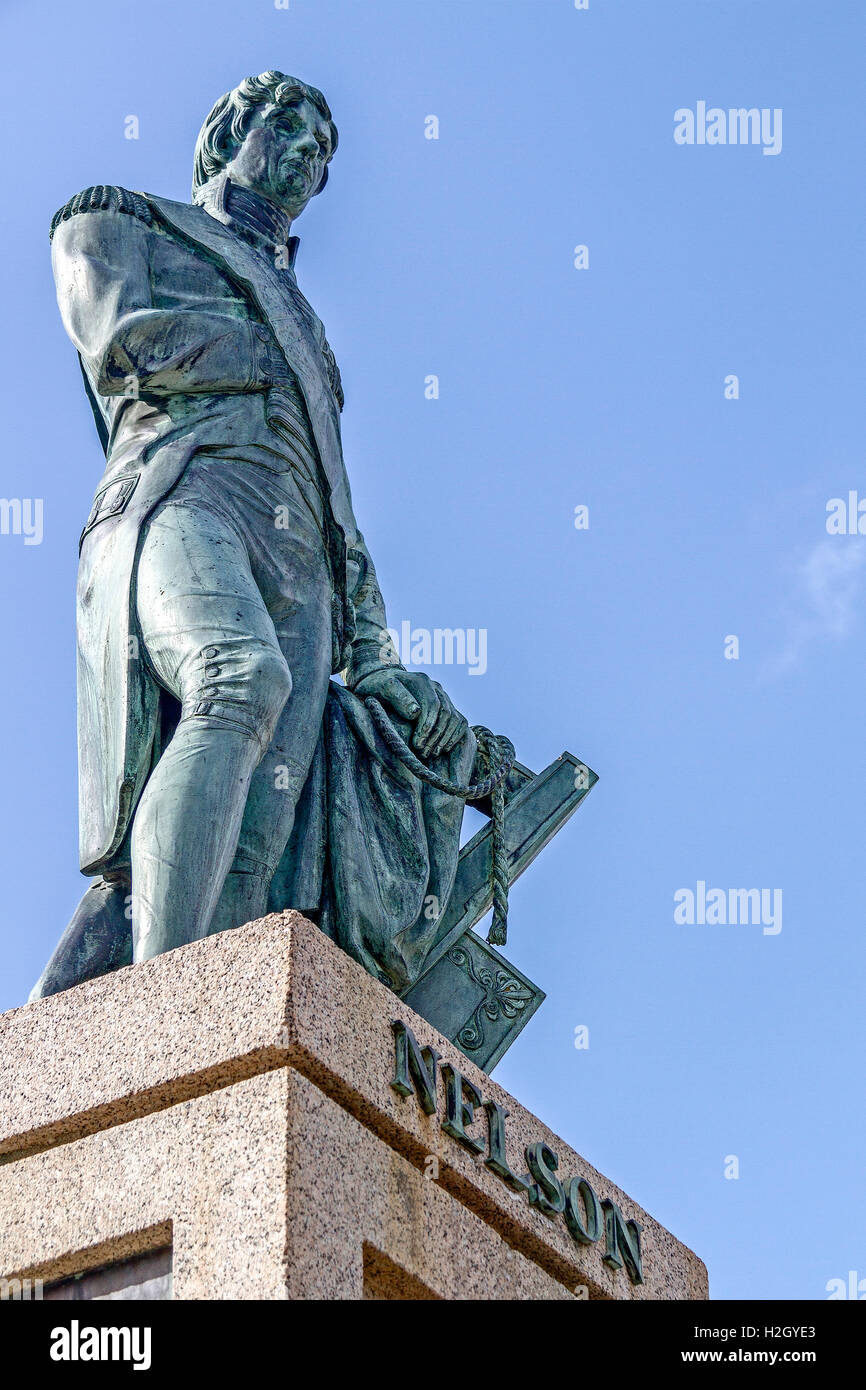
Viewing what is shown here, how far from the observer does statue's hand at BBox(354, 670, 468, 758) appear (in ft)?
28.1

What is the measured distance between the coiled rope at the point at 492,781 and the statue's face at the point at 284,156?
8.12ft

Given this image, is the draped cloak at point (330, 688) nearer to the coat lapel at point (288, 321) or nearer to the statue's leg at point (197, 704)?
the coat lapel at point (288, 321)

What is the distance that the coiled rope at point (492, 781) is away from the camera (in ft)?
27.6

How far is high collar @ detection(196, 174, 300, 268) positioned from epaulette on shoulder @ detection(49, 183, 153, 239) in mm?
558

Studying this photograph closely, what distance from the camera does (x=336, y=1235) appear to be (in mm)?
5875

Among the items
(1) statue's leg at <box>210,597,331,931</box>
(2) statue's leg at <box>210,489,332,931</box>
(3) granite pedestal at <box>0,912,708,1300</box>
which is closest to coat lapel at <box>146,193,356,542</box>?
(2) statue's leg at <box>210,489,332,931</box>

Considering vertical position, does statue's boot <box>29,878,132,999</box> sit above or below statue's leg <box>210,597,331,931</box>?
below

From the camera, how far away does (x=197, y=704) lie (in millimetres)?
7340

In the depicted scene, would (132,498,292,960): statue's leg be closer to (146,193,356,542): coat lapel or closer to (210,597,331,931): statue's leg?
(210,597,331,931): statue's leg

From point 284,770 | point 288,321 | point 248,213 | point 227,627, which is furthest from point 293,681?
point 248,213

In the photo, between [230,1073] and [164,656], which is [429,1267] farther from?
[164,656]

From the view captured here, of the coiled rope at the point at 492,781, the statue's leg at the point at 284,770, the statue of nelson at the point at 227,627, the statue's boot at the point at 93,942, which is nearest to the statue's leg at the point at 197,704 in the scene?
the statue of nelson at the point at 227,627

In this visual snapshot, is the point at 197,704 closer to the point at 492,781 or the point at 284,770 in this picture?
the point at 284,770
